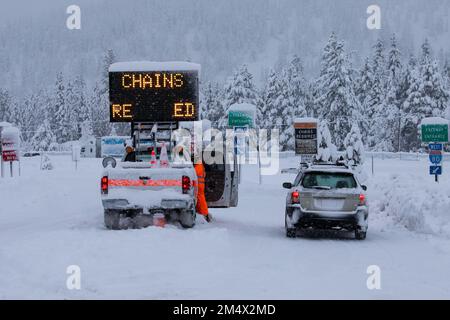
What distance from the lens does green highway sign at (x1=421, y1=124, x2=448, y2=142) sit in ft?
90.5

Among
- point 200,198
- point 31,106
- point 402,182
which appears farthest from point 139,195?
point 31,106

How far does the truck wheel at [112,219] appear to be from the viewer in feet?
52.5

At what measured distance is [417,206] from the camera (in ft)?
58.5

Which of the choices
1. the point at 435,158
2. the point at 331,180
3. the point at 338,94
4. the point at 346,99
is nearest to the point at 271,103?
the point at 338,94

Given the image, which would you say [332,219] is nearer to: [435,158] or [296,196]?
[296,196]

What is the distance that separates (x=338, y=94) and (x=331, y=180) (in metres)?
59.4

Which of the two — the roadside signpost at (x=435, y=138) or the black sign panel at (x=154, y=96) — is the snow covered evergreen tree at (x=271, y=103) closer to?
the roadside signpost at (x=435, y=138)

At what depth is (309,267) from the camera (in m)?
11.4

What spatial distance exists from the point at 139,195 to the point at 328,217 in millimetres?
4015

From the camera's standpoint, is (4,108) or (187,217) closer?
(187,217)

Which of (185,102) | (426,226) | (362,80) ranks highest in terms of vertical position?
(362,80)

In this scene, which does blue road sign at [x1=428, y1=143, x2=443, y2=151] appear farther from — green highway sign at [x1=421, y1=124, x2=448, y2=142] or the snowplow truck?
the snowplow truck

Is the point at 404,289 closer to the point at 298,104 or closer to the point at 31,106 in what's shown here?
the point at 298,104

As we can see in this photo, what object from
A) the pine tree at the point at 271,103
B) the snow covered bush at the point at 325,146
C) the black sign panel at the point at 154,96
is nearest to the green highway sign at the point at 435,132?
the black sign panel at the point at 154,96
